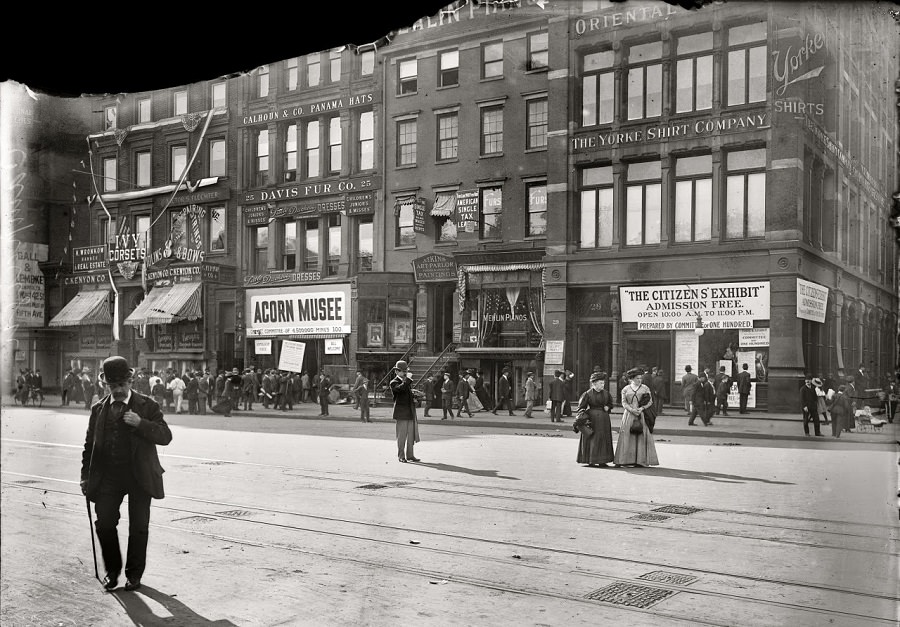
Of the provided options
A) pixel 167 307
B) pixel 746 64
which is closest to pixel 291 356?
pixel 167 307

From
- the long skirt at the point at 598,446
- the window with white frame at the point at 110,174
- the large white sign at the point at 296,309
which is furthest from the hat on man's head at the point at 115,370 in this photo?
the long skirt at the point at 598,446

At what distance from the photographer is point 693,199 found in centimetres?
541

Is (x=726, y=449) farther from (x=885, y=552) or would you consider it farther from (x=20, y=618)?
(x=20, y=618)

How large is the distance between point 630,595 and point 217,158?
170 inches

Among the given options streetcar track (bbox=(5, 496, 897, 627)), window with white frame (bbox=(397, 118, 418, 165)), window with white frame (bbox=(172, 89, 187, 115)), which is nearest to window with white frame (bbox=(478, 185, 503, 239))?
window with white frame (bbox=(397, 118, 418, 165))

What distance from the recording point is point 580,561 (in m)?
6.84

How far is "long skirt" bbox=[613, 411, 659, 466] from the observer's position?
12234 mm

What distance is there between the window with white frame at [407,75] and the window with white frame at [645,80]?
62.0 inches

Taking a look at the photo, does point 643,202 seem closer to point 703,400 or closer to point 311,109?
point 703,400

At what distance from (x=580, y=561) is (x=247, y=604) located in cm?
269

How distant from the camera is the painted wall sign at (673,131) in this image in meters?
5.12

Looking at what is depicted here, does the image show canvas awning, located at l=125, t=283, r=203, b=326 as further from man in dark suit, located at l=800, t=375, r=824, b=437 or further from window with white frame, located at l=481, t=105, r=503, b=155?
man in dark suit, located at l=800, t=375, r=824, b=437

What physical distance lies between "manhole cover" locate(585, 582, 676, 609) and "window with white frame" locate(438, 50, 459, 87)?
379 centimetres

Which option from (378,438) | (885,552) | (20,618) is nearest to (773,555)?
(885,552)
